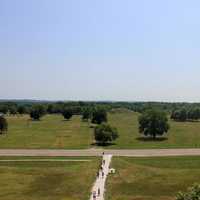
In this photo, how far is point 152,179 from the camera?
60688 mm

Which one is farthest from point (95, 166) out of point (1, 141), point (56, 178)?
point (1, 141)

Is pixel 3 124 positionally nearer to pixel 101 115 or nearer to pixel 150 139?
pixel 101 115

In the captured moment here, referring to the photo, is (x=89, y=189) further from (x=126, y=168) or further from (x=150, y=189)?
(x=126, y=168)

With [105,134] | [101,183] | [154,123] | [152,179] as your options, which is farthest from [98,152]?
[101,183]

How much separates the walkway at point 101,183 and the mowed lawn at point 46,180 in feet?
2.57

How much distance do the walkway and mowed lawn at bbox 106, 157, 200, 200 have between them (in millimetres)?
785

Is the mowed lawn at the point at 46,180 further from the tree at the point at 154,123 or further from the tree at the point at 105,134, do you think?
the tree at the point at 154,123

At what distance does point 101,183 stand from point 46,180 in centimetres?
814

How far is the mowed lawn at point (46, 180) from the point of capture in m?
51.3

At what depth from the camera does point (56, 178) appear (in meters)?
61.2

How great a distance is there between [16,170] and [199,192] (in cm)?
4331

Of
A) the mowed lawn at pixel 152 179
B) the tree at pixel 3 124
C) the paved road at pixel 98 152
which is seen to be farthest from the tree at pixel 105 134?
the tree at pixel 3 124

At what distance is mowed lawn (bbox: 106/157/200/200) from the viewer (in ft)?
170

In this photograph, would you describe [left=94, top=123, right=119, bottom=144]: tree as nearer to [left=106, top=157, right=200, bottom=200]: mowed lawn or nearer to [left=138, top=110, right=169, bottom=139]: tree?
[left=138, top=110, right=169, bottom=139]: tree
